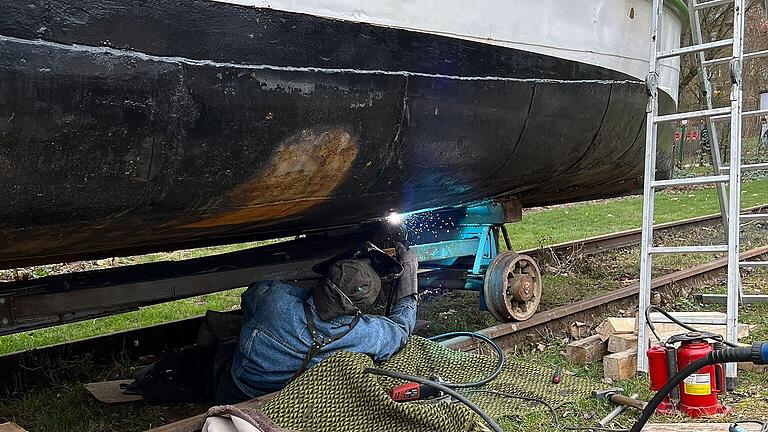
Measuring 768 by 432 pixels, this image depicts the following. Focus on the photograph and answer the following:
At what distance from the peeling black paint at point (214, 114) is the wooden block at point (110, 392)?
0.81 metres

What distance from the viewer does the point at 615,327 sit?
14.8 feet

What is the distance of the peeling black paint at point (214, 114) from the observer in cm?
220

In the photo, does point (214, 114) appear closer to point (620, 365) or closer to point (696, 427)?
point (696, 427)

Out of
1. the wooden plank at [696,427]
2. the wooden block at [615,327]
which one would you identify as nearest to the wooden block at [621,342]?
the wooden block at [615,327]

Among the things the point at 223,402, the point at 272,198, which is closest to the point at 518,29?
the point at 272,198

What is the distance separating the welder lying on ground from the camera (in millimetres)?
3438

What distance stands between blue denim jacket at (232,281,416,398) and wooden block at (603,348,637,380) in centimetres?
129

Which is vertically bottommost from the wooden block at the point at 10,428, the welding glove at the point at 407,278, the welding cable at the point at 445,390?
the welding cable at the point at 445,390

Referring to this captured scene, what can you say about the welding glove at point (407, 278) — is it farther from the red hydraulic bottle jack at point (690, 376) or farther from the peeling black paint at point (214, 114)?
the red hydraulic bottle jack at point (690, 376)

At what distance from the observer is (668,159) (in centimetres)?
630

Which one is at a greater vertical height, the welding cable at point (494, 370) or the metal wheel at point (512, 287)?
the metal wheel at point (512, 287)

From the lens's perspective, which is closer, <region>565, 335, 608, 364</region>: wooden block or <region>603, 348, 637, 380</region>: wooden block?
<region>603, 348, 637, 380</region>: wooden block

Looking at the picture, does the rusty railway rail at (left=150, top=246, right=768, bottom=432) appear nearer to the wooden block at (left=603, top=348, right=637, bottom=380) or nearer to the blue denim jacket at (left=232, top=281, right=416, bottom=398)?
the blue denim jacket at (left=232, top=281, right=416, bottom=398)

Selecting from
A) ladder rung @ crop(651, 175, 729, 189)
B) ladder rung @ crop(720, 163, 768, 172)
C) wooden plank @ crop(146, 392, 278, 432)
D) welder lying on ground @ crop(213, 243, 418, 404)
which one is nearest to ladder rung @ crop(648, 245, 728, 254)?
ladder rung @ crop(651, 175, 729, 189)
